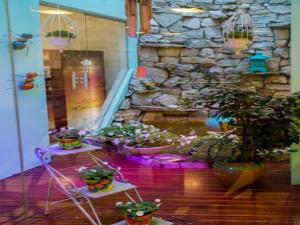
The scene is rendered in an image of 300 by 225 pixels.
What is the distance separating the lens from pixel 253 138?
304cm

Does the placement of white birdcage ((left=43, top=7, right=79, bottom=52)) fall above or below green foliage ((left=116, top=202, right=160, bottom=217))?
above

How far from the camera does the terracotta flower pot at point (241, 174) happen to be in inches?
119

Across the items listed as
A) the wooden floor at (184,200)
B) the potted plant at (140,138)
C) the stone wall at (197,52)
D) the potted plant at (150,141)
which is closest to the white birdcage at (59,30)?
the stone wall at (197,52)

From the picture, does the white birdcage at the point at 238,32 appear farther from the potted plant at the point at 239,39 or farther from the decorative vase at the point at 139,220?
the decorative vase at the point at 139,220

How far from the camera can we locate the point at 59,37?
3.62 meters

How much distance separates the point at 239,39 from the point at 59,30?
73.6 inches

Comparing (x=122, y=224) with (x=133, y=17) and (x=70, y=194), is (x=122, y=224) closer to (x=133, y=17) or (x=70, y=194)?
(x=70, y=194)

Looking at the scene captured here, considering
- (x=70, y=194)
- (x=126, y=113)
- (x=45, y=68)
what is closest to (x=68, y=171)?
(x=70, y=194)

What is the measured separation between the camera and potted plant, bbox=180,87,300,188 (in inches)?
114

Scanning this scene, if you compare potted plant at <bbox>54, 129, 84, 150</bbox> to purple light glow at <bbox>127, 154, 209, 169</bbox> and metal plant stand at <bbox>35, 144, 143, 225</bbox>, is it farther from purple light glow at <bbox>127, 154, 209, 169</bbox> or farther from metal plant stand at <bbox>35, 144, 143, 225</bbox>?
purple light glow at <bbox>127, 154, 209, 169</bbox>

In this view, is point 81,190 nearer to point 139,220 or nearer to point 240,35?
point 139,220

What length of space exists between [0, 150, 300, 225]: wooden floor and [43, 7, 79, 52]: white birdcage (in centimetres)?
122

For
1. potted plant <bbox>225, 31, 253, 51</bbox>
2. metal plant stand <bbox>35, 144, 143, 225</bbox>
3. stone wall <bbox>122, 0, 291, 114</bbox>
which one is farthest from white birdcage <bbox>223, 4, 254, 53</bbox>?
metal plant stand <bbox>35, 144, 143, 225</bbox>

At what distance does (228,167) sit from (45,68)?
2272 millimetres
